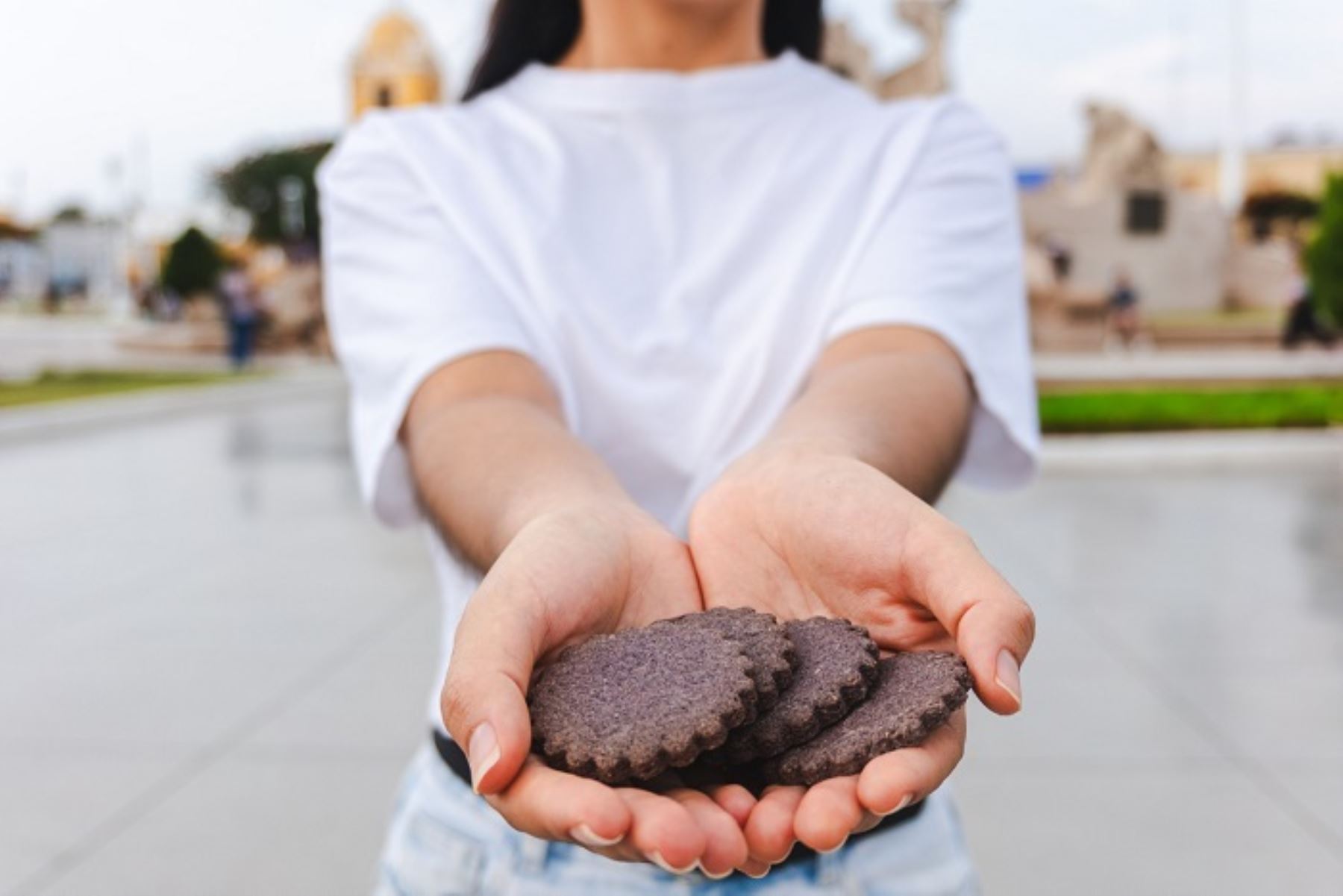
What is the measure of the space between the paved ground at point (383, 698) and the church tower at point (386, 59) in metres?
16.1

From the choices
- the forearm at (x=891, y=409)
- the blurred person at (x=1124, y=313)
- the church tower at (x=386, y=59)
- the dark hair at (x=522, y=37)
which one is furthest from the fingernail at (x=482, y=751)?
the blurred person at (x=1124, y=313)

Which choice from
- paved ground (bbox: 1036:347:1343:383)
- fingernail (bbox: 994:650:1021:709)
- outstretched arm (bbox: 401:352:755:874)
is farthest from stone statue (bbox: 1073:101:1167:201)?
fingernail (bbox: 994:650:1021:709)

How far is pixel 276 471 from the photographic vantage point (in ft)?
31.4

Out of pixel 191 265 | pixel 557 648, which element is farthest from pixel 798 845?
pixel 191 265

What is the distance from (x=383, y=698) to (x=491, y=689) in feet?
12.3

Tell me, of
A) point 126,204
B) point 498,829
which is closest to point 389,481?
point 498,829

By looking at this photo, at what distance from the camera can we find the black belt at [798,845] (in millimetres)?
1320

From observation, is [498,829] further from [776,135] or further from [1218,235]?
[1218,235]

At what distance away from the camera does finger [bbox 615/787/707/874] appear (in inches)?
36.7

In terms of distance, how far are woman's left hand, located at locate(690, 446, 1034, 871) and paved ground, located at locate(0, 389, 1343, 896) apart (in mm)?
2273

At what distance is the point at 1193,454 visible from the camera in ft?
30.7

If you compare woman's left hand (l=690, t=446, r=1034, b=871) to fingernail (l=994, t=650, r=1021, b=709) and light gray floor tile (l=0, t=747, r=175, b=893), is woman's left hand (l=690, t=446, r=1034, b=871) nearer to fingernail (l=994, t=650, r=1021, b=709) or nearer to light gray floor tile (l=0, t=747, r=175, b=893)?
fingernail (l=994, t=650, r=1021, b=709)

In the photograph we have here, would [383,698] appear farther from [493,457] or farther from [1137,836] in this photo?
[493,457]

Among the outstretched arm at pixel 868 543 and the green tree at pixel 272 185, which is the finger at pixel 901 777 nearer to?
the outstretched arm at pixel 868 543
